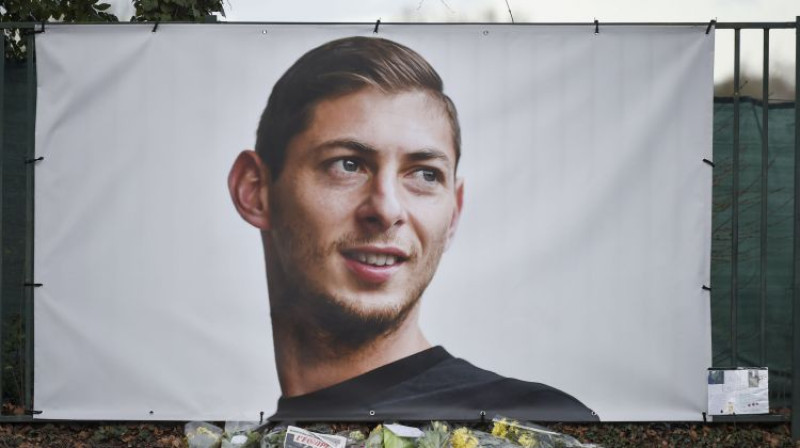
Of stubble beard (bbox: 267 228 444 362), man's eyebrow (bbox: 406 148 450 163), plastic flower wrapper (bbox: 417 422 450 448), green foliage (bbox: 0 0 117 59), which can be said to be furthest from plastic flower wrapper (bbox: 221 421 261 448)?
green foliage (bbox: 0 0 117 59)

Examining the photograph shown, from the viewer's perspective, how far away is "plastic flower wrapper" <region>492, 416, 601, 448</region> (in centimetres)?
493

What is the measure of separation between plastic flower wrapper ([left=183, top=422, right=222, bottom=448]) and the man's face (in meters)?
0.87

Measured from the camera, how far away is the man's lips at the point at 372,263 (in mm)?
5484

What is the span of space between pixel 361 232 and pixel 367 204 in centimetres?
17

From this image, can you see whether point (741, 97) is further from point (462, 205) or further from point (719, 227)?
point (462, 205)

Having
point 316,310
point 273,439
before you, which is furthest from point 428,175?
point 273,439

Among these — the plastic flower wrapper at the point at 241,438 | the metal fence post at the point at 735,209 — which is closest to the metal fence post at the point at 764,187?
the metal fence post at the point at 735,209

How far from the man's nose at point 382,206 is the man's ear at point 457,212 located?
28 cm

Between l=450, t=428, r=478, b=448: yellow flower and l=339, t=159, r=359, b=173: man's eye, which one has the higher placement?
l=339, t=159, r=359, b=173: man's eye

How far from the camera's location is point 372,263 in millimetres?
5488

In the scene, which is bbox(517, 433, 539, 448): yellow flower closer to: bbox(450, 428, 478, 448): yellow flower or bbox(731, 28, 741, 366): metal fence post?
bbox(450, 428, 478, 448): yellow flower

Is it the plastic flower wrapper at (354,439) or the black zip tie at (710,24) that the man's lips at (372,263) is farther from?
the black zip tie at (710,24)

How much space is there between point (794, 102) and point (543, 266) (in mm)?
1988

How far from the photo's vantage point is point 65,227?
18.2 ft
